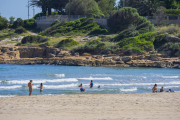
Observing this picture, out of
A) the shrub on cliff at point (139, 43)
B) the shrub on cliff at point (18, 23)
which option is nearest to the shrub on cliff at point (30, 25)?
the shrub on cliff at point (18, 23)

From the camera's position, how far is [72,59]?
29.5m

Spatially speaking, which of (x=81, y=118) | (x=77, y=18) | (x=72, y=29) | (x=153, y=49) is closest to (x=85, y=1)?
(x=77, y=18)

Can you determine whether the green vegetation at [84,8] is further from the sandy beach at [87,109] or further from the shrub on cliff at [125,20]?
the sandy beach at [87,109]

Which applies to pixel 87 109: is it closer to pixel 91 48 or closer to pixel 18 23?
pixel 91 48

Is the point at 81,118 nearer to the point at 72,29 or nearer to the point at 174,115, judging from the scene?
the point at 174,115

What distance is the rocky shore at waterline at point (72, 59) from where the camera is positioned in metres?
27.8

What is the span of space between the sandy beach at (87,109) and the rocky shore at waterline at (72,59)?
1743cm

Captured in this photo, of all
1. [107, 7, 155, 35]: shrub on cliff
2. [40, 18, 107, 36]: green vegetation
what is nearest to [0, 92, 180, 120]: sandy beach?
[40, 18, 107, 36]: green vegetation

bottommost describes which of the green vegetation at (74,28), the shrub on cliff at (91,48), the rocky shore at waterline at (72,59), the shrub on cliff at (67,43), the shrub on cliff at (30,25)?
the rocky shore at waterline at (72,59)

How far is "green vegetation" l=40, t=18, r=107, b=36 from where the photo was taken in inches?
1557

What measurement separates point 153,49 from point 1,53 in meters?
20.6

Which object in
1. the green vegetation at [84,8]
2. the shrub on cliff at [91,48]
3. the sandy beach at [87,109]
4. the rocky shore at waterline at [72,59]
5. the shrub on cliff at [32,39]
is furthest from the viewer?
the green vegetation at [84,8]

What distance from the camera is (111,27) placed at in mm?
39938

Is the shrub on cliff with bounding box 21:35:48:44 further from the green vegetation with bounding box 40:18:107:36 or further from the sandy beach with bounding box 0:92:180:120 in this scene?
the sandy beach with bounding box 0:92:180:120
